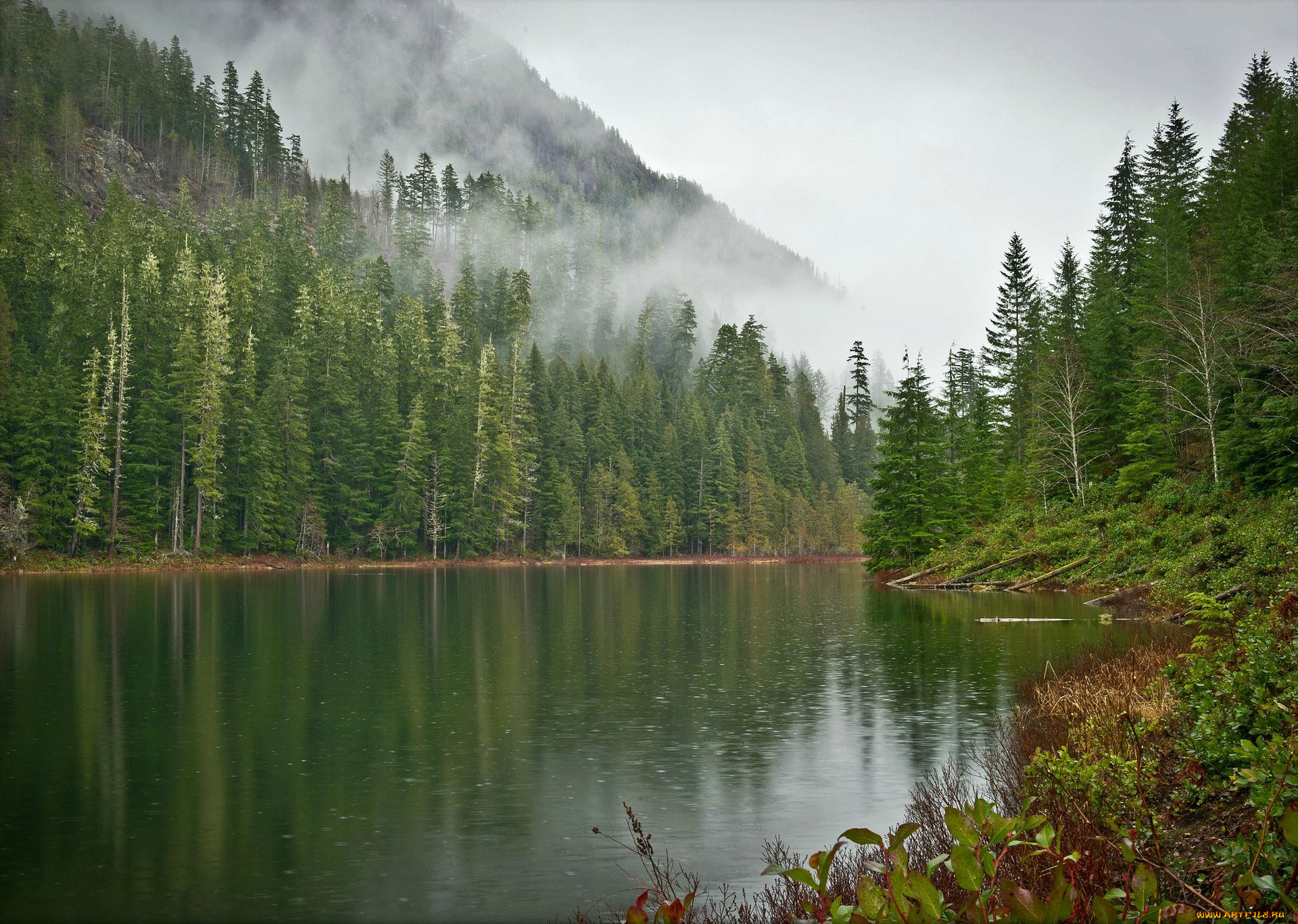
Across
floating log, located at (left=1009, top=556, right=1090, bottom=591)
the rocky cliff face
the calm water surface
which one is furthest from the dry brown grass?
the rocky cliff face

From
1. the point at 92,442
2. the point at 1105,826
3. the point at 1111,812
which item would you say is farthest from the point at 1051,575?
the point at 92,442

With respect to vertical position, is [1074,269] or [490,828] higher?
[1074,269]

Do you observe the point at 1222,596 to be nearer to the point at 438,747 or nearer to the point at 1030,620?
the point at 1030,620

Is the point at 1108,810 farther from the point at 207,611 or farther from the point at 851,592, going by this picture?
the point at 851,592

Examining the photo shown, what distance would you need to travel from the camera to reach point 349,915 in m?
10.0

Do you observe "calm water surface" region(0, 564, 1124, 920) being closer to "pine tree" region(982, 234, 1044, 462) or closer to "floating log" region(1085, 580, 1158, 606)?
"floating log" region(1085, 580, 1158, 606)

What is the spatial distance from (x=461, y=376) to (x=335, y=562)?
2526 centimetres

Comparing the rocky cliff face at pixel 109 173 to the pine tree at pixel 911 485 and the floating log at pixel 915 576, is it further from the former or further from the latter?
the floating log at pixel 915 576

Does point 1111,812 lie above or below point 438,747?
above

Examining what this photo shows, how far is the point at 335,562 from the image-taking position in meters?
83.1

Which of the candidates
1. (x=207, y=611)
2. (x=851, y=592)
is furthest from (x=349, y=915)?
(x=851, y=592)

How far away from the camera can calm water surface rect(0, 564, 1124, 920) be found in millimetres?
11156

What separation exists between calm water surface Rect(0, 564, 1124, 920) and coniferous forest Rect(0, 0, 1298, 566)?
19.5 metres

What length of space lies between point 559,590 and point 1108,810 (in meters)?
51.8
